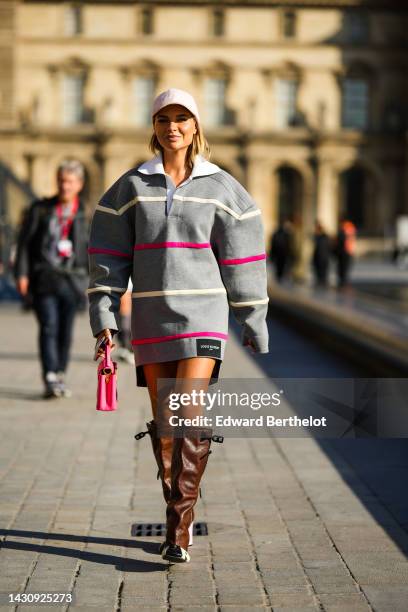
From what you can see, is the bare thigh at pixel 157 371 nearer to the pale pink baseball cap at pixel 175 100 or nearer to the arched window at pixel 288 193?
the pale pink baseball cap at pixel 175 100

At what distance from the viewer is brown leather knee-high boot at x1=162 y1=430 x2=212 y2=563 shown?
4.92m

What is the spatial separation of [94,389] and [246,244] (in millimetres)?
5948

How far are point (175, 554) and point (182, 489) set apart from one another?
25 centimetres

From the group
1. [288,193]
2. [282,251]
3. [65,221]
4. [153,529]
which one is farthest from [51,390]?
[288,193]

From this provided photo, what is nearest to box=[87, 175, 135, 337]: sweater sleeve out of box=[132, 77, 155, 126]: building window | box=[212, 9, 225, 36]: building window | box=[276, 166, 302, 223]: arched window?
box=[276, 166, 302, 223]: arched window

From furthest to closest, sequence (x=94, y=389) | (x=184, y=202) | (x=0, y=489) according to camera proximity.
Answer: (x=94, y=389) → (x=0, y=489) → (x=184, y=202)

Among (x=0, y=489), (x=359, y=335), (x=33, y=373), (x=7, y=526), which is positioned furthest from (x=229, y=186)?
(x=359, y=335)

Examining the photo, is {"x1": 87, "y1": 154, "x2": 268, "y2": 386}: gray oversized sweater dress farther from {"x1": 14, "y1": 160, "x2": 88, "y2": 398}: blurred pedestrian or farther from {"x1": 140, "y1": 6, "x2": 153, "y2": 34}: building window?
{"x1": 140, "y1": 6, "x2": 153, "y2": 34}: building window

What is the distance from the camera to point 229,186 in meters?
4.98

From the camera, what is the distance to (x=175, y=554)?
494 cm

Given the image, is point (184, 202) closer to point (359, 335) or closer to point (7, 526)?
point (7, 526)

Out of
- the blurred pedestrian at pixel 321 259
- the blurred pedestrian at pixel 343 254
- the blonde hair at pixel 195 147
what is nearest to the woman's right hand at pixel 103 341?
the blonde hair at pixel 195 147

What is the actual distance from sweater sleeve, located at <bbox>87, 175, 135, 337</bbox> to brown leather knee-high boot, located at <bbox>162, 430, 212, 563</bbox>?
536 millimetres

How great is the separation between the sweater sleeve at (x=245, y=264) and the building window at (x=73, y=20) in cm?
6313
